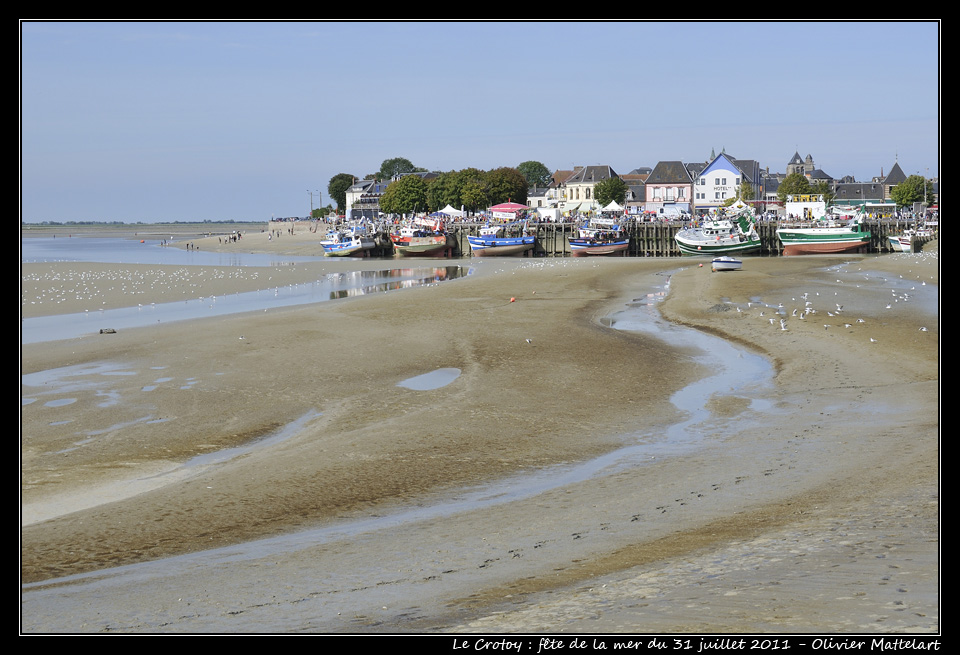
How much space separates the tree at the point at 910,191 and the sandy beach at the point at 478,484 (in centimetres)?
8382

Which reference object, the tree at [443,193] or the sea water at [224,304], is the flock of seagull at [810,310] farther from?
the tree at [443,193]

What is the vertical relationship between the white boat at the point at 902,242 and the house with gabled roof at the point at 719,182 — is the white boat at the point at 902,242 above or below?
below

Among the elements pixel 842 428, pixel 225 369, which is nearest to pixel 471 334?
pixel 225 369

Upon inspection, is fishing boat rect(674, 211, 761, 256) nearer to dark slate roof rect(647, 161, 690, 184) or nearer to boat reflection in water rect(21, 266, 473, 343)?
boat reflection in water rect(21, 266, 473, 343)

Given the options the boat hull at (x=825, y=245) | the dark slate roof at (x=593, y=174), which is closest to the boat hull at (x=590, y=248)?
the boat hull at (x=825, y=245)

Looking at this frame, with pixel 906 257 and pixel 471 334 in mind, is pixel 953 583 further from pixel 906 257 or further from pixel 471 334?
pixel 906 257

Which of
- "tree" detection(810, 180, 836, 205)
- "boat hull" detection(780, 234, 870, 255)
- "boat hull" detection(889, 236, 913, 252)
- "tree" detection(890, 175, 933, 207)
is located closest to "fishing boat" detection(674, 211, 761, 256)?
"boat hull" detection(780, 234, 870, 255)

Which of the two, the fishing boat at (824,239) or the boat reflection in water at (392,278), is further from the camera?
the fishing boat at (824,239)

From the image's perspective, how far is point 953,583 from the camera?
580 centimetres

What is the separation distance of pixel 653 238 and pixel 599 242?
267 inches

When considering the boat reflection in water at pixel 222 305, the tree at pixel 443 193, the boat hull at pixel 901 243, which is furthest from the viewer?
the tree at pixel 443 193

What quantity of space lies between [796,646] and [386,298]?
90.8 ft

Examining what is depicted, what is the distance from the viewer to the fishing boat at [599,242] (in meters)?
64.7

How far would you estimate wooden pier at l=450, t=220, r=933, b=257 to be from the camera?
6550 cm
